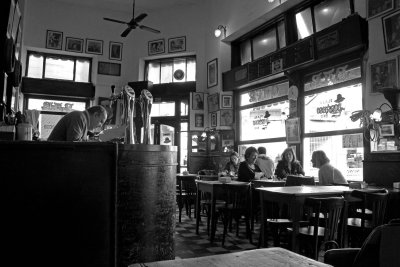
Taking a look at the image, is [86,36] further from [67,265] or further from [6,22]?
[67,265]

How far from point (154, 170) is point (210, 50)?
903 cm

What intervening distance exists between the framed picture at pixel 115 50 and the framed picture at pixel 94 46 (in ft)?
1.12

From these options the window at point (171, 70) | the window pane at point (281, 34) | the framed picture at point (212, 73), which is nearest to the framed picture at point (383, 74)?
the window pane at point (281, 34)

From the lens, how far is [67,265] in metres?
2.02

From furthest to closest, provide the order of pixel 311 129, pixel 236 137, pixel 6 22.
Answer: pixel 236 137
pixel 311 129
pixel 6 22

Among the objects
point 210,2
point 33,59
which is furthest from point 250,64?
point 33,59

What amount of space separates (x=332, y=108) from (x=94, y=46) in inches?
324

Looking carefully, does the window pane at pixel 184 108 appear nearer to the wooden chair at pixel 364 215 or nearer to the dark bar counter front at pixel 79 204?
the wooden chair at pixel 364 215

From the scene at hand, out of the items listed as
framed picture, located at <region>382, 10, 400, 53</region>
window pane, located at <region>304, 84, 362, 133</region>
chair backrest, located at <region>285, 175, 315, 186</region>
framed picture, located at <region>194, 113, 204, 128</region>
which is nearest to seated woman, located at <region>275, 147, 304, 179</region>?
window pane, located at <region>304, 84, 362, 133</region>

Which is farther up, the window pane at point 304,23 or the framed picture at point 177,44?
the framed picture at point 177,44

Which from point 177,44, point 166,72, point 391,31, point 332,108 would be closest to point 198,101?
point 166,72

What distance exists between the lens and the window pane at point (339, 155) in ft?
20.7

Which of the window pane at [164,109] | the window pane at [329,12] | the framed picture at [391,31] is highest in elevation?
the window pane at [329,12]

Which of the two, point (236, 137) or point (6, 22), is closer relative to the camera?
point (6, 22)
